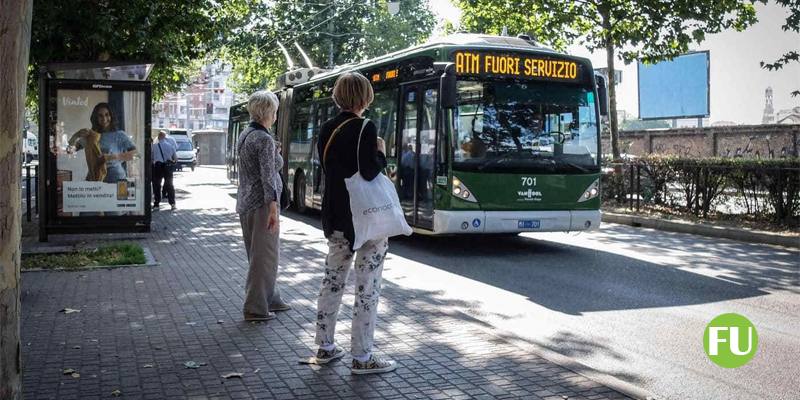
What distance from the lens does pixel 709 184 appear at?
55.2 ft

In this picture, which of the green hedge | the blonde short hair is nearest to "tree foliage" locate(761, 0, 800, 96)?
the green hedge

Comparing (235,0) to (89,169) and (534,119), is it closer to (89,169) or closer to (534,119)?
(89,169)

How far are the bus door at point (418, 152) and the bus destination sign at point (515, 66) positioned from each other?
0.55 metres

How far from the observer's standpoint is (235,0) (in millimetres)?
24078

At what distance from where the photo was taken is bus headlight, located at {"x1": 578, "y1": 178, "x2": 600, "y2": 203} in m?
12.5

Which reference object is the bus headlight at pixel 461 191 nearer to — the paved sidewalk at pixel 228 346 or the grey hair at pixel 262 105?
the paved sidewalk at pixel 228 346

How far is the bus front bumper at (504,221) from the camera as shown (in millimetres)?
11883

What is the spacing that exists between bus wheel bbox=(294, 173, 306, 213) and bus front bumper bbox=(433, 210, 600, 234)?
7.43 metres

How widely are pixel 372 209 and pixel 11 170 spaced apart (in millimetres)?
2144

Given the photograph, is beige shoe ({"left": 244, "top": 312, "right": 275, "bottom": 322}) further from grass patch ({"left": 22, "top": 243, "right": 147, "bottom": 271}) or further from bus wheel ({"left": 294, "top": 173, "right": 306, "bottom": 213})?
bus wheel ({"left": 294, "top": 173, "right": 306, "bottom": 213})

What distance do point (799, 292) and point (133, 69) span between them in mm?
10067

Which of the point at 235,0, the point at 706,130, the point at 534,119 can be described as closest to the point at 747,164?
the point at 534,119

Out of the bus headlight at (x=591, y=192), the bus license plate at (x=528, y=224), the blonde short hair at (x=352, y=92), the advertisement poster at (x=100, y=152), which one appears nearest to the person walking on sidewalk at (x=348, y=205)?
the blonde short hair at (x=352, y=92)

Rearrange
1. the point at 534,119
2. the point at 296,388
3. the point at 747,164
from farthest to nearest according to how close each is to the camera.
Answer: the point at 747,164, the point at 534,119, the point at 296,388
